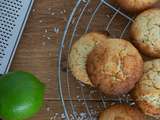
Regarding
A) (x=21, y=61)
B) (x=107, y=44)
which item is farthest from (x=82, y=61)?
(x=21, y=61)

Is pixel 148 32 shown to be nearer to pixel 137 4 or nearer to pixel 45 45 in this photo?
pixel 137 4

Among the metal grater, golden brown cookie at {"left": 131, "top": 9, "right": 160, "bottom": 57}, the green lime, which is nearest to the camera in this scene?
the green lime

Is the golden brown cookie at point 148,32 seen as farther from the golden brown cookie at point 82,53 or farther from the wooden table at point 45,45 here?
the wooden table at point 45,45

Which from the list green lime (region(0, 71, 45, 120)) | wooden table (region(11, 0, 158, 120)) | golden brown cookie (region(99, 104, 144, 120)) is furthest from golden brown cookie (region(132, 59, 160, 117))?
green lime (region(0, 71, 45, 120))

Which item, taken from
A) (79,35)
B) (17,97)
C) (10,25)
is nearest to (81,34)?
(79,35)

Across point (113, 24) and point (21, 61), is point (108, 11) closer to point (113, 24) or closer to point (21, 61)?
point (113, 24)

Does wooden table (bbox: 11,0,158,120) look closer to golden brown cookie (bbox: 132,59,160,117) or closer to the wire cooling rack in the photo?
the wire cooling rack
